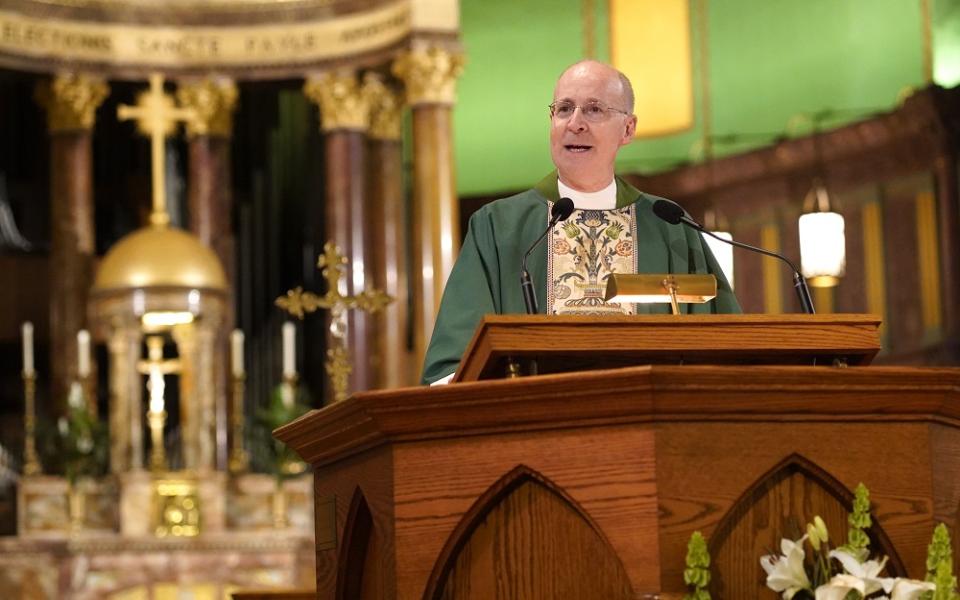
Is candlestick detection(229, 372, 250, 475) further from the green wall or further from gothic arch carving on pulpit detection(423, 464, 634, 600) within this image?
gothic arch carving on pulpit detection(423, 464, 634, 600)

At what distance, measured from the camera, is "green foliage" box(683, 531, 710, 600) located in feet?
9.40

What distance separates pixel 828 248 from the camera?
926 cm

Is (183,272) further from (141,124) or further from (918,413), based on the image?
(918,413)

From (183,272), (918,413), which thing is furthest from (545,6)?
(918,413)

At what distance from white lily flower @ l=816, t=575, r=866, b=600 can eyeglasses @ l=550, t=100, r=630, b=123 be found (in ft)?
5.30

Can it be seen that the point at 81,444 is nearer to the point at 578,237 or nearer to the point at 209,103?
the point at 209,103

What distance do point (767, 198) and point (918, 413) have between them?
10.2m

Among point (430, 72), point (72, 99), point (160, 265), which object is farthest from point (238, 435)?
point (430, 72)

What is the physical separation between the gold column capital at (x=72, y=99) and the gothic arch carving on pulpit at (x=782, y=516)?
406 inches

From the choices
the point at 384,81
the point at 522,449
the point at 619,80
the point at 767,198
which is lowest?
the point at 522,449

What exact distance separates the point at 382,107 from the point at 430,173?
0.96m

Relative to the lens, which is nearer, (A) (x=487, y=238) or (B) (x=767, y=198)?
(A) (x=487, y=238)

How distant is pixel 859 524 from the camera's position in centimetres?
298

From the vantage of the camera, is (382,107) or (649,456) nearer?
(649,456)
